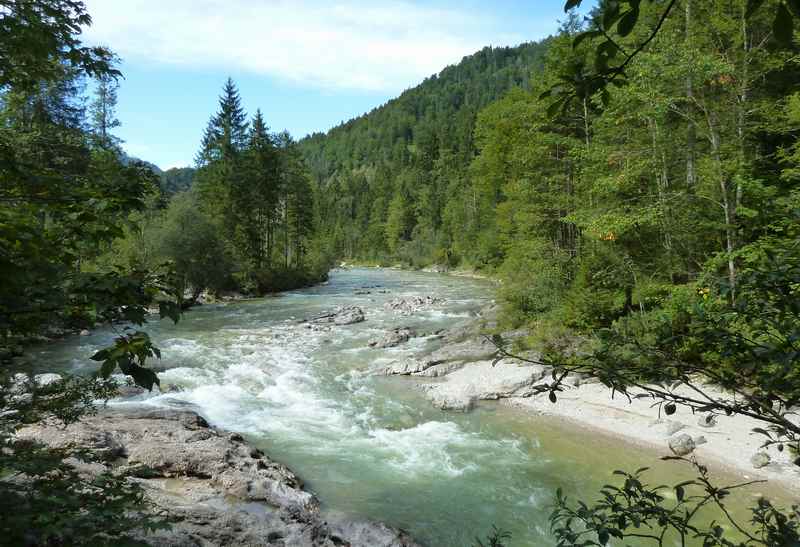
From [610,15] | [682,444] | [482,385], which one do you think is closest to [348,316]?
[482,385]

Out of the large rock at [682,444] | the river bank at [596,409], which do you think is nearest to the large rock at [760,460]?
the river bank at [596,409]

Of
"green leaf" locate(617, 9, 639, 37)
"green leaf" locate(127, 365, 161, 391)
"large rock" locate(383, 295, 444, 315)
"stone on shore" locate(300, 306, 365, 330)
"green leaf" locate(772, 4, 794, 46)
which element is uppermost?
"green leaf" locate(617, 9, 639, 37)

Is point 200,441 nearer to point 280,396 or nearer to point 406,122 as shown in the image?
point 280,396

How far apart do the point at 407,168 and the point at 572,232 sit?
74390mm

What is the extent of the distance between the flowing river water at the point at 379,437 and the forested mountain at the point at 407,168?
56.4 ft

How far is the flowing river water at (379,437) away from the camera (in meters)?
6.79

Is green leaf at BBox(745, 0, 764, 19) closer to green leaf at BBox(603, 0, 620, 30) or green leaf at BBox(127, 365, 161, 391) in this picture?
green leaf at BBox(603, 0, 620, 30)

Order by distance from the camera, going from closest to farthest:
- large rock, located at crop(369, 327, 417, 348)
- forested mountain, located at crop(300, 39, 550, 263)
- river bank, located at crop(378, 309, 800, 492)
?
river bank, located at crop(378, 309, 800, 492)
large rock, located at crop(369, 327, 417, 348)
forested mountain, located at crop(300, 39, 550, 263)

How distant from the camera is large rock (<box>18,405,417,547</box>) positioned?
197 inches

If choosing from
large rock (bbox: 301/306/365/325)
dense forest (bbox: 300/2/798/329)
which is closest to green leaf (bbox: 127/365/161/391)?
dense forest (bbox: 300/2/798/329)

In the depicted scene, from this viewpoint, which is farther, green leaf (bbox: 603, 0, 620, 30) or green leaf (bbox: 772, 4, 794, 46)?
green leaf (bbox: 603, 0, 620, 30)

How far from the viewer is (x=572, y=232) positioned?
21766mm

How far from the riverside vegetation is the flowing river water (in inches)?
28.5

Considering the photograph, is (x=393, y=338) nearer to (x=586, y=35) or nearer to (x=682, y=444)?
(x=682, y=444)
